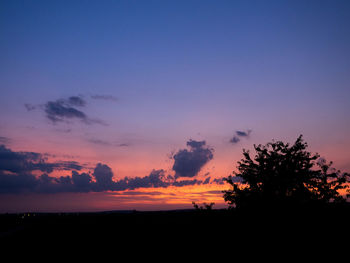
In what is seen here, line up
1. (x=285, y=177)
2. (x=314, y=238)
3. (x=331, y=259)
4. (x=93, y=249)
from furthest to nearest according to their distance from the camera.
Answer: (x=285, y=177), (x=93, y=249), (x=314, y=238), (x=331, y=259)

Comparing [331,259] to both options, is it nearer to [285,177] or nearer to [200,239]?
[200,239]

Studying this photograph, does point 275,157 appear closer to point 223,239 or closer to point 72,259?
point 223,239

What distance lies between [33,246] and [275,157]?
26.4 meters

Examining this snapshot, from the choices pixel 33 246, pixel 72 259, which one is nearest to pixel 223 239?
pixel 72 259

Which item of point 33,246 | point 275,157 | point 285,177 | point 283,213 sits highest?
point 275,157

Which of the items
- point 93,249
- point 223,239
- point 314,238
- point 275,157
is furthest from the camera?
point 275,157

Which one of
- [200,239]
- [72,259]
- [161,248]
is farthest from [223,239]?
[72,259]

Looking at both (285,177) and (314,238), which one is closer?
(314,238)

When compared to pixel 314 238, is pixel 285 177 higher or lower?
higher

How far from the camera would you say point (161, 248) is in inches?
616

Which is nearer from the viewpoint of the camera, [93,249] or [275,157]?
[93,249]

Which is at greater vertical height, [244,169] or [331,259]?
[244,169]

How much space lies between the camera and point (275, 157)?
33688 millimetres

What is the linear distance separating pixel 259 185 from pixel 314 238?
20177 mm
